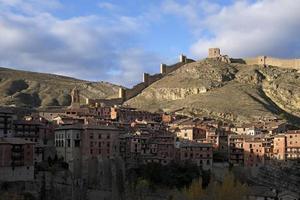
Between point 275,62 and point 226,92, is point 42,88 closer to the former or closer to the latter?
point 226,92

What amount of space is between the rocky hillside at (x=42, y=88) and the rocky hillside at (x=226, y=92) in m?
12.1

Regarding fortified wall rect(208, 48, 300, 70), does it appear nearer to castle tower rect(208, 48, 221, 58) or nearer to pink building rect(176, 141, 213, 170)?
castle tower rect(208, 48, 221, 58)

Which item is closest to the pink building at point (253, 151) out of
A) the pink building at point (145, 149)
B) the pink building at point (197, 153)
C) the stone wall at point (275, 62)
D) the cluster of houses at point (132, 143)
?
the cluster of houses at point (132, 143)

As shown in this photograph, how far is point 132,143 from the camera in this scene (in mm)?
49844

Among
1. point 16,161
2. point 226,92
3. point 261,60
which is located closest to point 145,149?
point 16,161

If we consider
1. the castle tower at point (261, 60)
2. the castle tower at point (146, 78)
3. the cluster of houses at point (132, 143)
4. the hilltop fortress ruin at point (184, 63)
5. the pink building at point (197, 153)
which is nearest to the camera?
the cluster of houses at point (132, 143)

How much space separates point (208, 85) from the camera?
284ft

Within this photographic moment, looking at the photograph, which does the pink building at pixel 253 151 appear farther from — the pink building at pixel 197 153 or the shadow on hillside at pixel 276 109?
the shadow on hillside at pixel 276 109

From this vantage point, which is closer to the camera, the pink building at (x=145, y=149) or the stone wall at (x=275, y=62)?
the pink building at (x=145, y=149)

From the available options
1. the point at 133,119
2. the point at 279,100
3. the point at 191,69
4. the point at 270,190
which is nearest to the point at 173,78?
the point at 191,69

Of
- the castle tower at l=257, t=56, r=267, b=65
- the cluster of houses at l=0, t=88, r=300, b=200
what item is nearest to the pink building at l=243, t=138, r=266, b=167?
the cluster of houses at l=0, t=88, r=300, b=200

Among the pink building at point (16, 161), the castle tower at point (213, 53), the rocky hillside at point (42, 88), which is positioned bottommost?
the pink building at point (16, 161)

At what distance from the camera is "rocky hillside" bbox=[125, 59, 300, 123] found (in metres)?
75.4

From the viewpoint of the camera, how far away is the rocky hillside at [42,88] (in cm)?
9681
